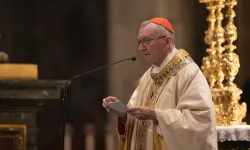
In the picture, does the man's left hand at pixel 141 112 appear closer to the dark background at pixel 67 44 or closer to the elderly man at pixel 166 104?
the elderly man at pixel 166 104

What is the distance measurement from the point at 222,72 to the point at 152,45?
2.65 metres

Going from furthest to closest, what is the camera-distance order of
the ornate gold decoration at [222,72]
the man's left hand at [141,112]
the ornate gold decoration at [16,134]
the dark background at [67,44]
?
the dark background at [67,44], the ornate gold decoration at [222,72], the ornate gold decoration at [16,134], the man's left hand at [141,112]

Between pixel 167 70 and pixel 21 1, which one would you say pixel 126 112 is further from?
pixel 21 1

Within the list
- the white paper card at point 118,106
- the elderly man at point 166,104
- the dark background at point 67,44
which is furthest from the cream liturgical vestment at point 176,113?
the dark background at point 67,44

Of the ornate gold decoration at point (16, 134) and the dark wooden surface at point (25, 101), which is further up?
the dark wooden surface at point (25, 101)

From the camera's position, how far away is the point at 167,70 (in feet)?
16.5

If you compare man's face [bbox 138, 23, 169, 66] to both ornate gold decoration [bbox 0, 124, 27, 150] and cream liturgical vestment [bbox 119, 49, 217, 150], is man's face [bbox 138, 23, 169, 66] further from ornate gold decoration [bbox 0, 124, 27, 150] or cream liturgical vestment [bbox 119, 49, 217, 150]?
ornate gold decoration [bbox 0, 124, 27, 150]

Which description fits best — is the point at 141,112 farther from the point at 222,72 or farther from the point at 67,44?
the point at 67,44

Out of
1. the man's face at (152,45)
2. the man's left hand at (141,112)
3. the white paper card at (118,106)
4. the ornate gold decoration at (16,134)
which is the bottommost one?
the ornate gold decoration at (16,134)

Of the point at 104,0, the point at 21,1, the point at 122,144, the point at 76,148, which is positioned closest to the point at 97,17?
the point at 104,0

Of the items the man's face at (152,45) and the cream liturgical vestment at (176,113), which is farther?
the man's face at (152,45)

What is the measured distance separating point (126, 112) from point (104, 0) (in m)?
4.13

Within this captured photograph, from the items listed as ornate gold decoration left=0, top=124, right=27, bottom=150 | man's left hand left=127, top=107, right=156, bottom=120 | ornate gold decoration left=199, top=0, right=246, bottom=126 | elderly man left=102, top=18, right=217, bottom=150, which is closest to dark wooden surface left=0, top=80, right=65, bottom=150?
ornate gold decoration left=0, top=124, right=27, bottom=150

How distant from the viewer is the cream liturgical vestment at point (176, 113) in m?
4.75
